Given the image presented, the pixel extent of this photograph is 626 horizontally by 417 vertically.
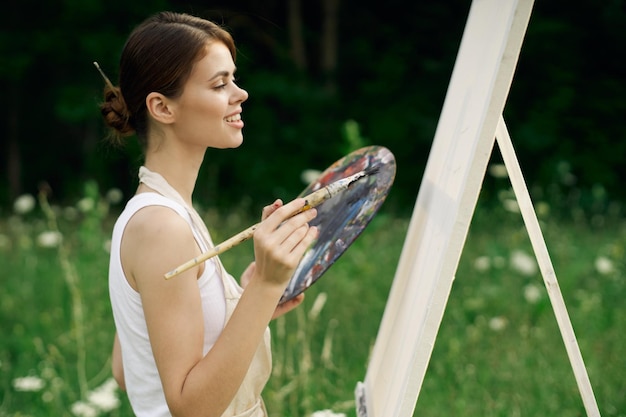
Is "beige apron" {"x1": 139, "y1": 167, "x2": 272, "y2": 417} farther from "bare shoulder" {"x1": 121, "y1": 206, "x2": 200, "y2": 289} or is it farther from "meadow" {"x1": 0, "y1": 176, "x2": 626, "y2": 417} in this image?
"meadow" {"x1": 0, "y1": 176, "x2": 626, "y2": 417}

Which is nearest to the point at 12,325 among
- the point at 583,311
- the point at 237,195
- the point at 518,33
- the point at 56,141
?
the point at 583,311

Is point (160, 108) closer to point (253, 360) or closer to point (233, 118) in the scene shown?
point (233, 118)

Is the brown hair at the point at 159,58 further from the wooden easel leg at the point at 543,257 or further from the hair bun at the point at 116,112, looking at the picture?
the wooden easel leg at the point at 543,257

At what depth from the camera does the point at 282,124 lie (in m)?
9.25

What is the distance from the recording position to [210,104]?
148 cm

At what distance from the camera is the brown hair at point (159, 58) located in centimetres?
147

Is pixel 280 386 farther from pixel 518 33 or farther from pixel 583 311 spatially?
pixel 518 33

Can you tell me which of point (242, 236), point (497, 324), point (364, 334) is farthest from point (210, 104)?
point (364, 334)

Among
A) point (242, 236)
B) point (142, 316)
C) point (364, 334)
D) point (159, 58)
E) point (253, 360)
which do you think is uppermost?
point (159, 58)

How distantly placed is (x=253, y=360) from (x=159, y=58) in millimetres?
594

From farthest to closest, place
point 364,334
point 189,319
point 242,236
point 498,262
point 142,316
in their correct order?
1. point 498,262
2. point 364,334
3. point 142,316
4. point 189,319
5. point 242,236

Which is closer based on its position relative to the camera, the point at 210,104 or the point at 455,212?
the point at 455,212

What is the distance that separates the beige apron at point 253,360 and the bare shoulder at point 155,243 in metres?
0.09

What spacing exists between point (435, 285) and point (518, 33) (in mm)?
392
